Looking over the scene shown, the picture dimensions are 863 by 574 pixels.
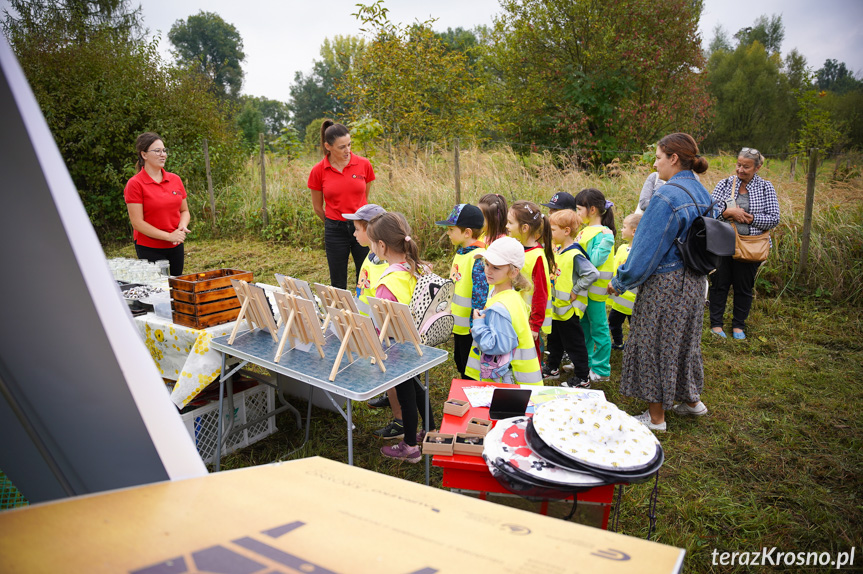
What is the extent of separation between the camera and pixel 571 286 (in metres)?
4.16

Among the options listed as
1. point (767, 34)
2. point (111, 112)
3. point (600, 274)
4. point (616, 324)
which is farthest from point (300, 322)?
point (767, 34)

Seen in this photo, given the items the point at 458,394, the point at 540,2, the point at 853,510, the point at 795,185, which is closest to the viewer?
the point at 458,394

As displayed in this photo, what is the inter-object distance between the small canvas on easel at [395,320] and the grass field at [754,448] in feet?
2.99

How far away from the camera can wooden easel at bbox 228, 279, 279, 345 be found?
2967mm

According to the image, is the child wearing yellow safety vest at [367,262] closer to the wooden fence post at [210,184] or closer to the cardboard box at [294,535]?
the cardboard box at [294,535]

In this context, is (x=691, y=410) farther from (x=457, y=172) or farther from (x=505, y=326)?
(x=457, y=172)

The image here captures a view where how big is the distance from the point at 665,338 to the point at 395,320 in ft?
5.89

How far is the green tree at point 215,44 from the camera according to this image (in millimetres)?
47188

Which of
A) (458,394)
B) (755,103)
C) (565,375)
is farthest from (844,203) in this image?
(755,103)

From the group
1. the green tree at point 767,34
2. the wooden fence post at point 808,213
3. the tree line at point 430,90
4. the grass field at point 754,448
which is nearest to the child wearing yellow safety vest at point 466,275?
the grass field at point 754,448

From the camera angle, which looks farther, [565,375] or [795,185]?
[795,185]

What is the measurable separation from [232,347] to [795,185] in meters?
8.71

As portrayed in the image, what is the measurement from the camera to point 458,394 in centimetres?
261

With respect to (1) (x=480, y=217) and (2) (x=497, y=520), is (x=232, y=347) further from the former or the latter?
(2) (x=497, y=520)
